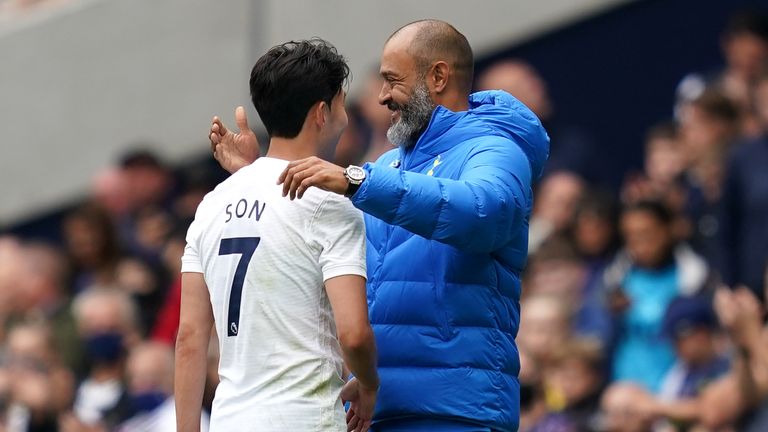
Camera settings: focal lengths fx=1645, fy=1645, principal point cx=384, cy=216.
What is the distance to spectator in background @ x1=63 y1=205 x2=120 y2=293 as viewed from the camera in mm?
10266

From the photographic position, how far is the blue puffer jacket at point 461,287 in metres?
4.27

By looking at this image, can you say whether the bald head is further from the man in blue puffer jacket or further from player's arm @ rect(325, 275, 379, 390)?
player's arm @ rect(325, 275, 379, 390)

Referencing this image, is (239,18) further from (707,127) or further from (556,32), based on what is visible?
(707,127)

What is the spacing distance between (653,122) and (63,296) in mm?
4095

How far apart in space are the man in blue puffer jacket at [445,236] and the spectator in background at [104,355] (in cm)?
498

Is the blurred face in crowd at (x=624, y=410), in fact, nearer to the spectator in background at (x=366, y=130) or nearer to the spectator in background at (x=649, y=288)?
the spectator in background at (x=649, y=288)

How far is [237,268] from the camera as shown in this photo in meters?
4.15

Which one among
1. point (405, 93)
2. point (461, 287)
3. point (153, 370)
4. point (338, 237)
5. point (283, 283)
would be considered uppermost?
point (405, 93)

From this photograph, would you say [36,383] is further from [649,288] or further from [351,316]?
[351,316]


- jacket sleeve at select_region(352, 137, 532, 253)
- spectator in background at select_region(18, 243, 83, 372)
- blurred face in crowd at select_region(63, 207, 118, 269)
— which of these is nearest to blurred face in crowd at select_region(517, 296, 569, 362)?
spectator in background at select_region(18, 243, 83, 372)

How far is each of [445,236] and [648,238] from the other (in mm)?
3833

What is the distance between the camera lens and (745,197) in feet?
24.8

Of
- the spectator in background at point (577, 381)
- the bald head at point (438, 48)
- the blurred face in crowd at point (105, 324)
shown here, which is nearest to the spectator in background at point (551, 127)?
the spectator in background at point (577, 381)

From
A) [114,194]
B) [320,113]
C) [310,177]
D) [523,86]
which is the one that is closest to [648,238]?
[523,86]
